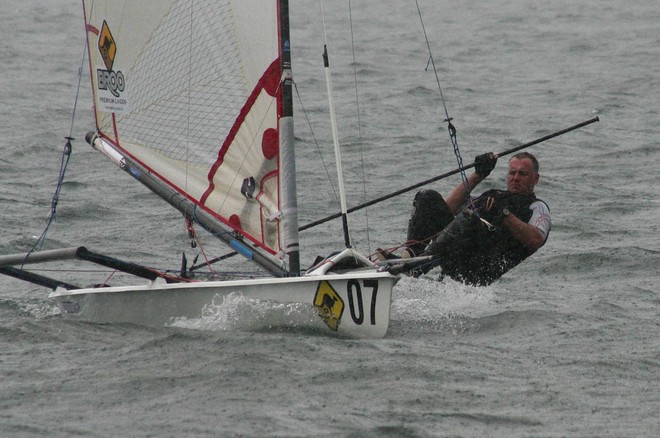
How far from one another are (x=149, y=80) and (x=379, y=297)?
1.98m

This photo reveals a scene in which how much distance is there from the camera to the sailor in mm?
6668

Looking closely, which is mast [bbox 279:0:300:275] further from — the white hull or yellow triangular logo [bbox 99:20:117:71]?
yellow triangular logo [bbox 99:20:117:71]

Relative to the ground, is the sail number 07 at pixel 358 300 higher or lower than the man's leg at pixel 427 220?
lower

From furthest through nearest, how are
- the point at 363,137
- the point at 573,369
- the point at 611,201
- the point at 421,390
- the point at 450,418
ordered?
1. the point at 363,137
2. the point at 611,201
3. the point at 573,369
4. the point at 421,390
5. the point at 450,418

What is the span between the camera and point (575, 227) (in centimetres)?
988

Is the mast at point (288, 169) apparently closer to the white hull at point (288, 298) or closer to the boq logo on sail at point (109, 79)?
the white hull at point (288, 298)

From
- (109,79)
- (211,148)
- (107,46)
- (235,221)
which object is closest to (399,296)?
(235,221)

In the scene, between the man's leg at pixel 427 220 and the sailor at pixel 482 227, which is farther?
the man's leg at pixel 427 220

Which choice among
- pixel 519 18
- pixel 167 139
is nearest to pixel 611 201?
pixel 167 139

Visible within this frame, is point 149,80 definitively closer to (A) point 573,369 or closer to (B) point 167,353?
(B) point 167,353

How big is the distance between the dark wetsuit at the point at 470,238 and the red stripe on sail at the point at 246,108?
46.9 inches

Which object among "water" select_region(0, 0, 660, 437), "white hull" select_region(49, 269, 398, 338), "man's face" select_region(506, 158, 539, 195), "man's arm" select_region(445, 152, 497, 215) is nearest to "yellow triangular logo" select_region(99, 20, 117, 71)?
"white hull" select_region(49, 269, 398, 338)

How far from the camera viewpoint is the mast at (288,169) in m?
6.22

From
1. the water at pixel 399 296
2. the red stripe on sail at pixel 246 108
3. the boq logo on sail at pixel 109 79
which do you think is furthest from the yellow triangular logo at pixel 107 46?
the water at pixel 399 296
